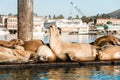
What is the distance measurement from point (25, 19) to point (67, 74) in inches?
370

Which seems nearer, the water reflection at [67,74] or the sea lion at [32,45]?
the water reflection at [67,74]

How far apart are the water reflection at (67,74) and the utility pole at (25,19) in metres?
7.07

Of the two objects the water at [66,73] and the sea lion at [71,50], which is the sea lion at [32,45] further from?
the water at [66,73]

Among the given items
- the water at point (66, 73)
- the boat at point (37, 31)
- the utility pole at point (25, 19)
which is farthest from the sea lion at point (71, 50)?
the boat at point (37, 31)

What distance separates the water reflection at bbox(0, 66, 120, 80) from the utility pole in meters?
7.07

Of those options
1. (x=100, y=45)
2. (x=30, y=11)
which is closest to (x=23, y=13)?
(x=30, y=11)

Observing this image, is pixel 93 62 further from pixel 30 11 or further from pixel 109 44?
pixel 30 11

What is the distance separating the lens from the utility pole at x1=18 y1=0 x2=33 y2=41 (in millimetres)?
29672

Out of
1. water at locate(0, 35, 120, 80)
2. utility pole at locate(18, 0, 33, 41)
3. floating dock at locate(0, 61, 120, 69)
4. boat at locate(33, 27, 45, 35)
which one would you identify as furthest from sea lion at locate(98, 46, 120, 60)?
boat at locate(33, 27, 45, 35)

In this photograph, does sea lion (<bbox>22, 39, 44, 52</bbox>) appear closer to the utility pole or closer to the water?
the water

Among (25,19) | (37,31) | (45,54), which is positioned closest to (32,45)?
(45,54)

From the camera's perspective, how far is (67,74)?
837 inches

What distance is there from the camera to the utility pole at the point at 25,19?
2967 cm

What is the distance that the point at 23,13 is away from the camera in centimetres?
2978
